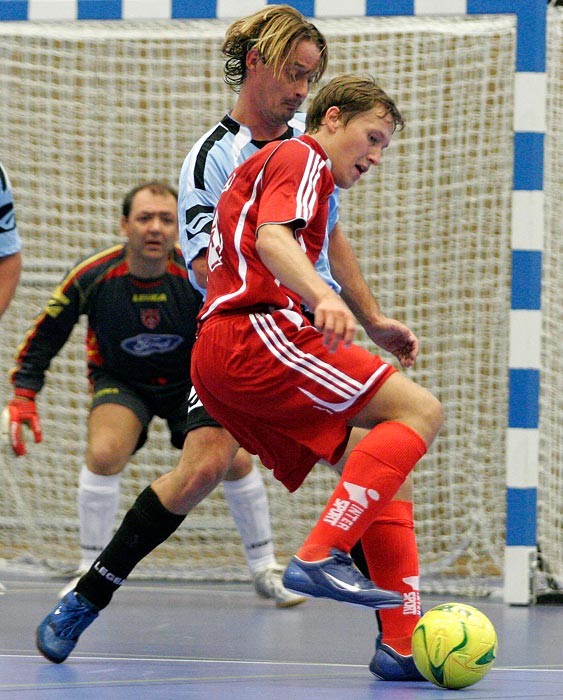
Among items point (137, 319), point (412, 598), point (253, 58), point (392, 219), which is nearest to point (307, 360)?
point (412, 598)

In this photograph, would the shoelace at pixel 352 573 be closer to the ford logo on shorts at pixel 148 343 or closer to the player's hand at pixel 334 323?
the player's hand at pixel 334 323

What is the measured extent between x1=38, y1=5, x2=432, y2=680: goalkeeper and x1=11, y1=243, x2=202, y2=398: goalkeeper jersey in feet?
4.88

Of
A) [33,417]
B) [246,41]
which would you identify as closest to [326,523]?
[246,41]

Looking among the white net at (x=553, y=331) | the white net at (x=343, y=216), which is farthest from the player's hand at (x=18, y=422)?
the white net at (x=553, y=331)

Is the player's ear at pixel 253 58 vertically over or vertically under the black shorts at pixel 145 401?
over

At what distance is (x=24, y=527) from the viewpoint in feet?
20.9

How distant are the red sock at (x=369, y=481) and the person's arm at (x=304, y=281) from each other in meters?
0.29

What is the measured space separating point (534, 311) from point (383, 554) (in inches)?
86.7

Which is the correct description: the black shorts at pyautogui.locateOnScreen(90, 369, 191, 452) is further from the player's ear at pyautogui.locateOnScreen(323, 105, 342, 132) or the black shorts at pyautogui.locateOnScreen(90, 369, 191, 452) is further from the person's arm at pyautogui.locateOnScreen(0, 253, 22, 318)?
the player's ear at pyautogui.locateOnScreen(323, 105, 342, 132)

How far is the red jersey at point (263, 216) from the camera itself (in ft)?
9.34

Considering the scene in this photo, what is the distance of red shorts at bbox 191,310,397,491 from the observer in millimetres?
2842

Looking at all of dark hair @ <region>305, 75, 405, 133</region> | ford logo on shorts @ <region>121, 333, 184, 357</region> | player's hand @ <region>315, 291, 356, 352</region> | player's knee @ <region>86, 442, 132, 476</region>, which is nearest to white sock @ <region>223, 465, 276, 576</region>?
player's knee @ <region>86, 442, 132, 476</region>

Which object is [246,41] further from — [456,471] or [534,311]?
[456,471]

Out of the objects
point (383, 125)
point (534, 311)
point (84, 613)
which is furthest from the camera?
point (534, 311)
